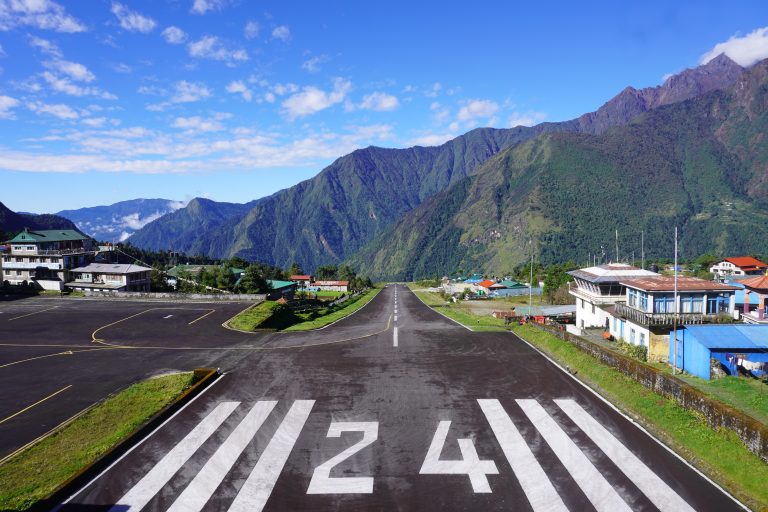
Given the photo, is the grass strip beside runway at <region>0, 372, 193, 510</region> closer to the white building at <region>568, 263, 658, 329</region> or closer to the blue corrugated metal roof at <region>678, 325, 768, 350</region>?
the blue corrugated metal roof at <region>678, 325, 768, 350</region>

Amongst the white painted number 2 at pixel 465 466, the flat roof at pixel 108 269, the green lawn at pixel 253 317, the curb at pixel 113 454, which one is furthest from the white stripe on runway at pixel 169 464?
the flat roof at pixel 108 269

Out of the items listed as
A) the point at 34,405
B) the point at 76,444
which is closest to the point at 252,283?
the point at 34,405

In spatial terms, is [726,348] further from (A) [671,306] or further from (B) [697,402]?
(B) [697,402]

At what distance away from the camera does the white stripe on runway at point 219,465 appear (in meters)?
13.9

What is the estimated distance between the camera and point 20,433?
1983 centimetres

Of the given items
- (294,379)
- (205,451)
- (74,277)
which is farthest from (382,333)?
(74,277)

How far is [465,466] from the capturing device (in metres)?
16.0

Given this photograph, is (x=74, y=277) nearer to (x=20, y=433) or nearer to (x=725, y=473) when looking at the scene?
(x=20, y=433)

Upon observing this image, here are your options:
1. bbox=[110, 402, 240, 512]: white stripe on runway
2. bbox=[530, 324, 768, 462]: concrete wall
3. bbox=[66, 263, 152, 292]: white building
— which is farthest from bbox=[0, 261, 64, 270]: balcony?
bbox=[530, 324, 768, 462]: concrete wall

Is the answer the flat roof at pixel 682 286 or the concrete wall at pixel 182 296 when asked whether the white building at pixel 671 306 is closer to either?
the flat roof at pixel 682 286

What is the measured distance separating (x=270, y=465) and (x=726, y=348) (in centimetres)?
2771

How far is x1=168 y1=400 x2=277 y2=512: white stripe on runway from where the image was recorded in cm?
1389

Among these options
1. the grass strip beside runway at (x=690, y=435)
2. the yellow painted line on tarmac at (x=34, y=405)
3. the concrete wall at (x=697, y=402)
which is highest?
the concrete wall at (x=697, y=402)

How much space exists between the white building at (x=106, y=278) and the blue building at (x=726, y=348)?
82.0 meters
